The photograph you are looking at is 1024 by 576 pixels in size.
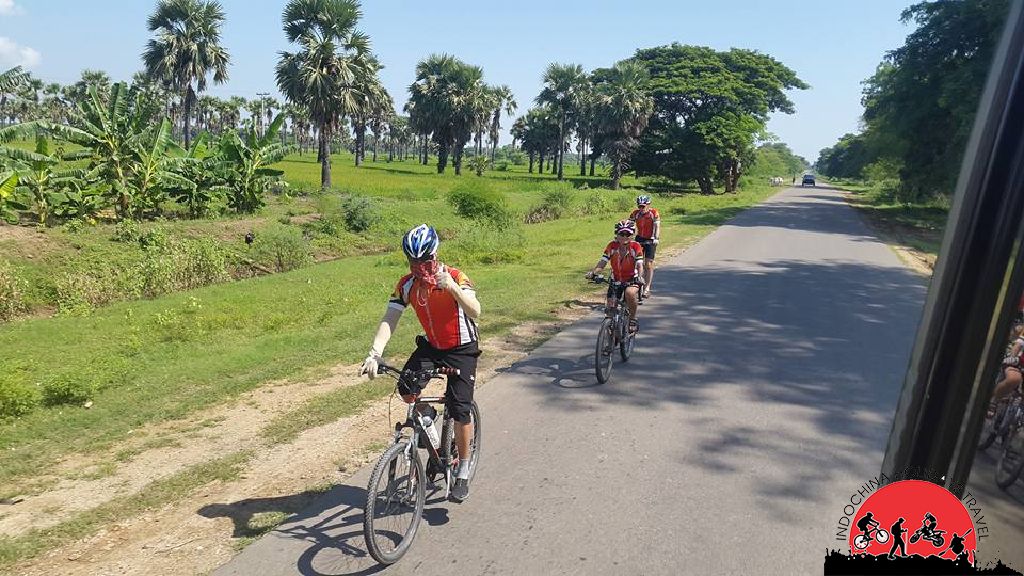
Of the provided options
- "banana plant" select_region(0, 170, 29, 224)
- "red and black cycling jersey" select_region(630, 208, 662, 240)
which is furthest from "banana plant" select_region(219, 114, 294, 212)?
A: "red and black cycling jersey" select_region(630, 208, 662, 240)

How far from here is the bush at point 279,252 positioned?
19.2 metres

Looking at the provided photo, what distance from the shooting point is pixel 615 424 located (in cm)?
606

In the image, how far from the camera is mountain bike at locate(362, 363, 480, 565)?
12.3ft

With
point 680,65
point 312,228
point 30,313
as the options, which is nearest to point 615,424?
point 30,313

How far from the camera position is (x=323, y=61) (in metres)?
31.7

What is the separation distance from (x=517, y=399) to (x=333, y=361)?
278cm

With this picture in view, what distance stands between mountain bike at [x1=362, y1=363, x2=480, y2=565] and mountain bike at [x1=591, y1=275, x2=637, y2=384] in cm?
314

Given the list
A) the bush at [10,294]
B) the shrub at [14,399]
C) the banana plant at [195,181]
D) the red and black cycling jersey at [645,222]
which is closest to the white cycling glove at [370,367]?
the shrub at [14,399]

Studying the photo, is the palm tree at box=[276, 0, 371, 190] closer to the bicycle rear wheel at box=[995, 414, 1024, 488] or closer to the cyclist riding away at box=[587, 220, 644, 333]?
the cyclist riding away at box=[587, 220, 644, 333]

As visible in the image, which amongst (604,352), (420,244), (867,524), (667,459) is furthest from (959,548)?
(604,352)

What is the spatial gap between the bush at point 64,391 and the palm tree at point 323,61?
2624 cm

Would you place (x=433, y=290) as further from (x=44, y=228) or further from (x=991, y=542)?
(x=44, y=228)

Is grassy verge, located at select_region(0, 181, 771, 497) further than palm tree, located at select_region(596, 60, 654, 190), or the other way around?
palm tree, located at select_region(596, 60, 654, 190)

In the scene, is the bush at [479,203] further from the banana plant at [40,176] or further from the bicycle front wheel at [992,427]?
the bicycle front wheel at [992,427]
